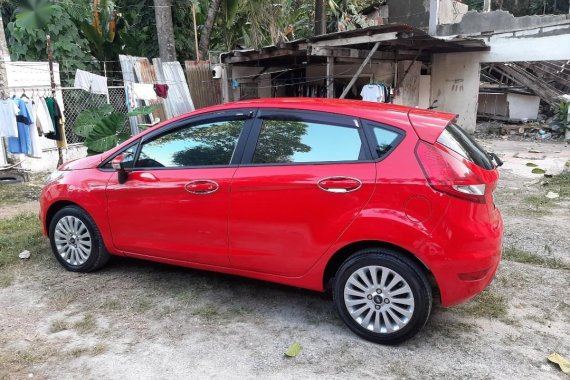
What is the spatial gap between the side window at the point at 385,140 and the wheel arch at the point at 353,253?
595mm

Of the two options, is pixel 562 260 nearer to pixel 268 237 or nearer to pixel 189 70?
pixel 268 237

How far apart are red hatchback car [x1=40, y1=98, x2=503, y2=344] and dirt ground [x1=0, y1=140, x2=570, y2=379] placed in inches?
12.4

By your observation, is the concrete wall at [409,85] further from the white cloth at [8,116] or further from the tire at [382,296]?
the tire at [382,296]

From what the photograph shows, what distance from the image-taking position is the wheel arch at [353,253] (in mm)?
3144

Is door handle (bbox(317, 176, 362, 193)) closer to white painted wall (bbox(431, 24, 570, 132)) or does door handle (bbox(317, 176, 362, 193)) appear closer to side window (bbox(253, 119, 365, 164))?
side window (bbox(253, 119, 365, 164))

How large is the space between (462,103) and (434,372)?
14.7 m

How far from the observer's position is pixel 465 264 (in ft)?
9.93

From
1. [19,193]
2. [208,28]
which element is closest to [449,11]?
[208,28]

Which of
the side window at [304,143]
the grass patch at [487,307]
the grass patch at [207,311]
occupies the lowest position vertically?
the grass patch at [487,307]

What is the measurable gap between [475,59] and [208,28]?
8552 millimetres

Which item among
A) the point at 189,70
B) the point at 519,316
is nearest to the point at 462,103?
the point at 189,70

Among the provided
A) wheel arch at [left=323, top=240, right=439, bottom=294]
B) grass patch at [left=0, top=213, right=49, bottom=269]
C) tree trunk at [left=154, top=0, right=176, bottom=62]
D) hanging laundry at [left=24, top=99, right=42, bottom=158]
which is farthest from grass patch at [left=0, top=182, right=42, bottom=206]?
wheel arch at [left=323, top=240, right=439, bottom=294]

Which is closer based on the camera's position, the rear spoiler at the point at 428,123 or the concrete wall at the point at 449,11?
the rear spoiler at the point at 428,123

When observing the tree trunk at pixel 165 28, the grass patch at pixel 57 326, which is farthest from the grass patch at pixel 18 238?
the tree trunk at pixel 165 28
